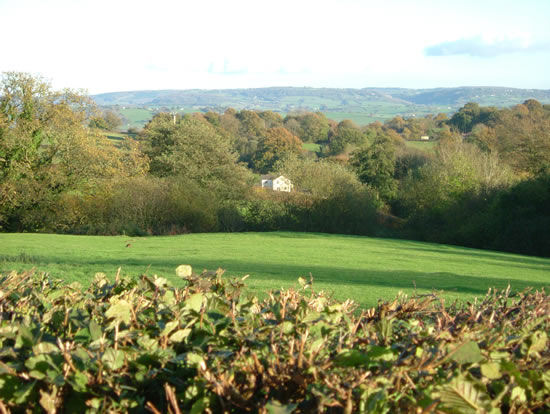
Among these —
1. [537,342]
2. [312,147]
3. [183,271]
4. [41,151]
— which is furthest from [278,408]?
[312,147]

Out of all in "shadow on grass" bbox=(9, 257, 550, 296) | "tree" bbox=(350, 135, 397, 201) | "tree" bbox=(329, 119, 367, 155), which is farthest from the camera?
"tree" bbox=(329, 119, 367, 155)

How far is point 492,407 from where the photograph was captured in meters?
1.61

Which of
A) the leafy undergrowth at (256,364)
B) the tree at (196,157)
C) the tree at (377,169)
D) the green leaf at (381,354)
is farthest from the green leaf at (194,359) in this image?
the tree at (377,169)

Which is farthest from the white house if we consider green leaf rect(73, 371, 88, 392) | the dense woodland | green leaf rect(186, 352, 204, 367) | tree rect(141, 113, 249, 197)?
green leaf rect(73, 371, 88, 392)

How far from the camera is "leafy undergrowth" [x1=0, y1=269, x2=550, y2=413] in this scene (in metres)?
1.62

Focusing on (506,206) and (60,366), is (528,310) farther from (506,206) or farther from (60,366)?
(506,206)

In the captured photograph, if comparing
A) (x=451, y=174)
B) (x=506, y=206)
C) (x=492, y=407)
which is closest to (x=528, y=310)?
(x=492, y=407)

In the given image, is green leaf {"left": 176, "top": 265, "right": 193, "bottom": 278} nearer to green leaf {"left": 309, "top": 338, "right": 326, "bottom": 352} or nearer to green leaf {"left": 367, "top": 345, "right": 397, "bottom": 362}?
green leaf {"left": 309, "top": 338, "right": 326, "bottom": 352}

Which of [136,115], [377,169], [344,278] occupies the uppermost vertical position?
Result: [136,115]

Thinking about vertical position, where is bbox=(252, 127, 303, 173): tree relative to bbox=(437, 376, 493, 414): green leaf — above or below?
below

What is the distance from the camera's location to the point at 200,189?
111ft

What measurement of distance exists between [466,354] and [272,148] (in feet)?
232

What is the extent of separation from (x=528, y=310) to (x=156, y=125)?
43.2 meters

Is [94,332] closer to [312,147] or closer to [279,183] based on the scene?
[279,183]
